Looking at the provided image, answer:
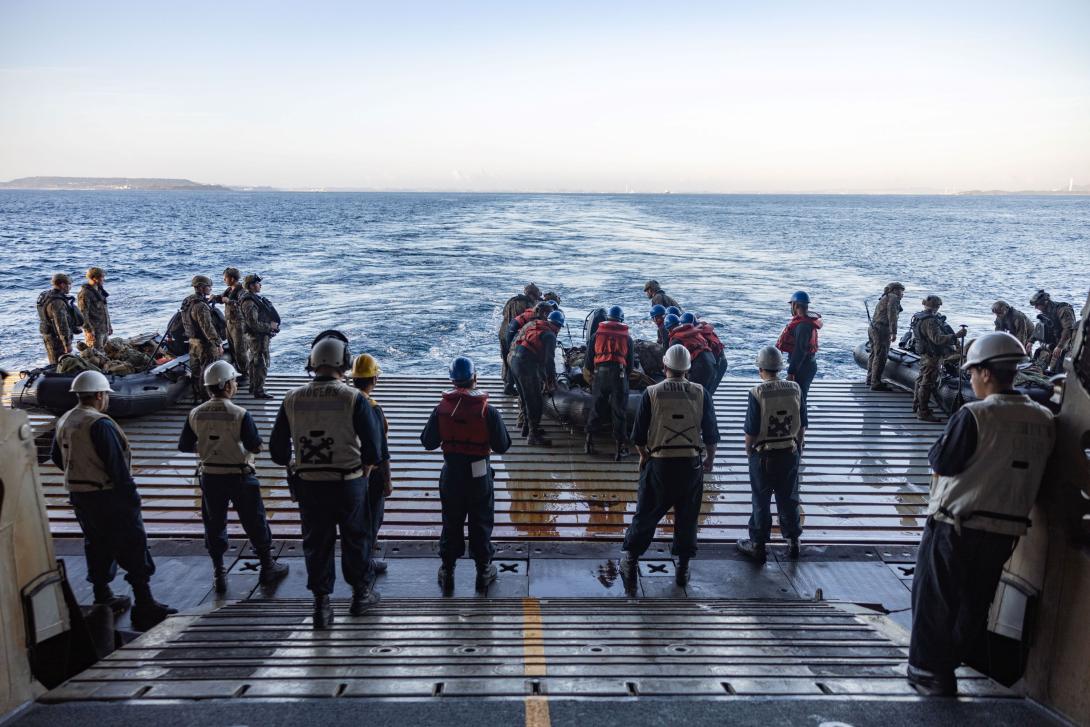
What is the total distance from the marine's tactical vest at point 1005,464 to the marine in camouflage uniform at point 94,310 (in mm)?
11810

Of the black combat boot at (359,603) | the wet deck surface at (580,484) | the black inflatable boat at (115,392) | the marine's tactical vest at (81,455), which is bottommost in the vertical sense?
the wet deck surface at (580,484)

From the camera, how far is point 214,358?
33.5ft

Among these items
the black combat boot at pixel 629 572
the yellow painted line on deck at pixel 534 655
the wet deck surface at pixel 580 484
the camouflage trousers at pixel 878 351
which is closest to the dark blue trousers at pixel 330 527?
the yellow painted line on deck at pixel 534 655

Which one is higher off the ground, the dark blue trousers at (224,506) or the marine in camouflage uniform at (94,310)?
the marine in camouflage uniform at (94,310)

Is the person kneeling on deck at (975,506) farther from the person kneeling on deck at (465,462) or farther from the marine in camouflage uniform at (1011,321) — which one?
the marine in camouflage uniform at (1011,321)

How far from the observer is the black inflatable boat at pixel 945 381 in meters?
9.00

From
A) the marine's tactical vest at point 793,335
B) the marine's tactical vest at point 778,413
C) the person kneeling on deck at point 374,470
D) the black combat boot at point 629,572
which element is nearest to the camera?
the person kneeling on deck at point 374,470

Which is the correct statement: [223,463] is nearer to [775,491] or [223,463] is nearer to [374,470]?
[374,470]

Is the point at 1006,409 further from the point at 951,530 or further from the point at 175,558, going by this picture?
the point at 175,558

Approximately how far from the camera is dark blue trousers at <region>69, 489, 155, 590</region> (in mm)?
4875

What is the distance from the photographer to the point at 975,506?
3.27 meters

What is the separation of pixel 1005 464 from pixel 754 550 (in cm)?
297

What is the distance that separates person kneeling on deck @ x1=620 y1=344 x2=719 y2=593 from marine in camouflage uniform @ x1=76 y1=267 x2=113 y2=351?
9530 mm

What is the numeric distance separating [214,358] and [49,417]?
2175 mm
